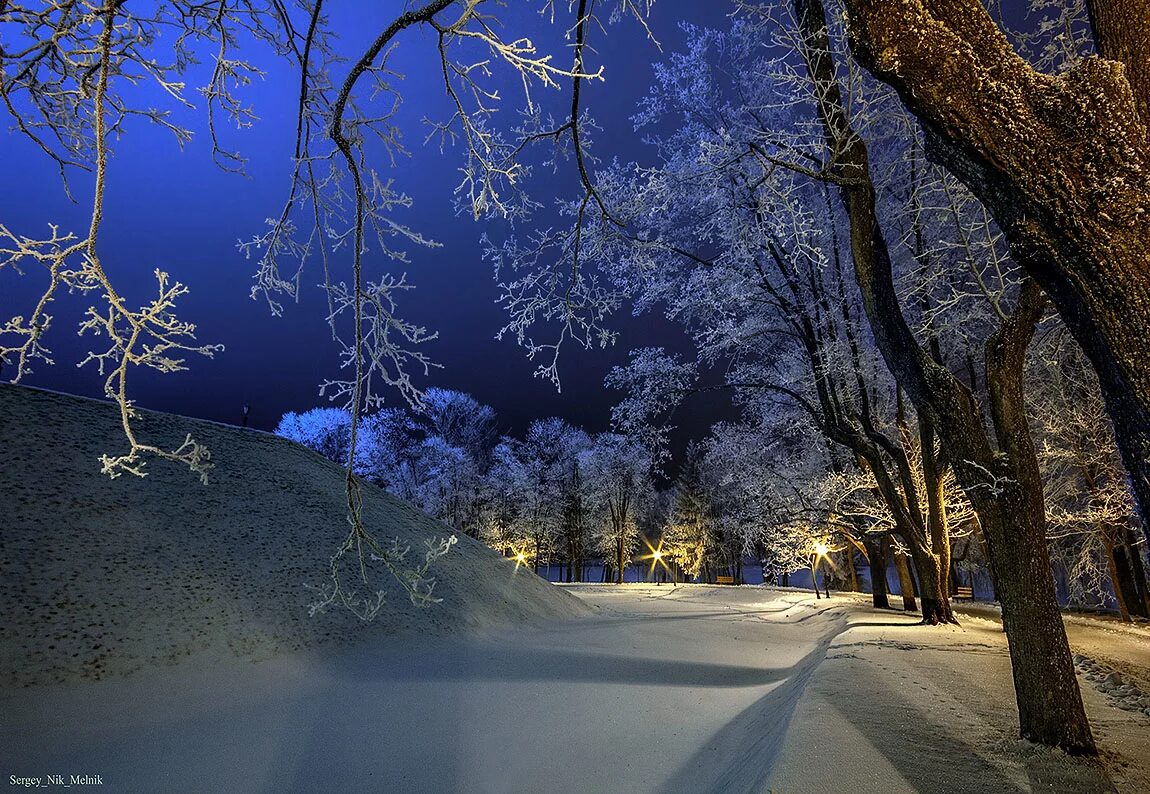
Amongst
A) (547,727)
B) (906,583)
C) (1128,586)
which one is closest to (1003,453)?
(547,727)

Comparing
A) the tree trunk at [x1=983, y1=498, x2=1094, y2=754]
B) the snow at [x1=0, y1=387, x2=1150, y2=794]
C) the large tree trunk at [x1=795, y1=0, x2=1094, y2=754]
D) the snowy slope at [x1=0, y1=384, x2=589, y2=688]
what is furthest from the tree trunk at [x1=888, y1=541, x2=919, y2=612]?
the tree trunk at [x1=983, y1=498, x2=1094, y2=754]

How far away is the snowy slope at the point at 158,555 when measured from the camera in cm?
528

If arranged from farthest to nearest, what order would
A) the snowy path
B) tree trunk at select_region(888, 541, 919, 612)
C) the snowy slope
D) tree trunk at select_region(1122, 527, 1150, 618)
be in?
tree trunk at select_region(888, 541, 919, 612) < tree trunk at select_region(1122, 527, 1150, 618) < the snowy slope < the snowy path

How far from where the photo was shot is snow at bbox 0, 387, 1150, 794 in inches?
144

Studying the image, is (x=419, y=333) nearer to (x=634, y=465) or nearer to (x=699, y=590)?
(x=699, y=590)

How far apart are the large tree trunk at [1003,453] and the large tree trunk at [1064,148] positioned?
1232 mm

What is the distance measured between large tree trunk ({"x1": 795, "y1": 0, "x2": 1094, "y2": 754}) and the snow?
340 mm

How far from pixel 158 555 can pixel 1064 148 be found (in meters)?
8.89

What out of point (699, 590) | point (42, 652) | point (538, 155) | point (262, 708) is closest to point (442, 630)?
point (262, 708)

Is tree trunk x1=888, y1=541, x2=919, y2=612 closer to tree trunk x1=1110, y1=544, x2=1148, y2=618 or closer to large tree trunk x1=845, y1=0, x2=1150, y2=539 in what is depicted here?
tree trunk x1=1110, y1=544, x2=1148, y2=618

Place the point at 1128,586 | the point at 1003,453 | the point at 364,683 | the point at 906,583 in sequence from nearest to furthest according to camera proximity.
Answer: the point at 1003,453 → the point at 364,683 → the point at 906,583 → the point at 1128,586

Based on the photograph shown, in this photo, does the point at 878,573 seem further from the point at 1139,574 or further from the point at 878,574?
the point at 1139,574

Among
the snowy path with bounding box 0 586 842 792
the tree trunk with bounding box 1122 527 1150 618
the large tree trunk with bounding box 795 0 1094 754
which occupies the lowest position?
the snowy path with bounding box 0 586 842 792

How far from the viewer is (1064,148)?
1930 millimetres
